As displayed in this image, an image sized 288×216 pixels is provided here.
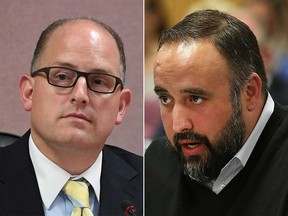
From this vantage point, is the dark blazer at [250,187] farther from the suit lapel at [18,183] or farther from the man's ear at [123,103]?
the suit lapel at [18,183]

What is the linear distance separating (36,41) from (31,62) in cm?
9

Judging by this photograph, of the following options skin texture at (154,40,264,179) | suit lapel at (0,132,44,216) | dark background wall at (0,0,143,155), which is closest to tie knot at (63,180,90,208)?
suit lapel at (0,132,44,216)

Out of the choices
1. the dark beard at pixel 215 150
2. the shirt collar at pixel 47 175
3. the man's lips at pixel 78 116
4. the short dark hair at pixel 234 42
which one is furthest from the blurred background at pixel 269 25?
the shirt collar at pixel 47 175

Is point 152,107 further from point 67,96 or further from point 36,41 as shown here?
point 36,41

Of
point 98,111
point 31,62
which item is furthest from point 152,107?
point 31,62

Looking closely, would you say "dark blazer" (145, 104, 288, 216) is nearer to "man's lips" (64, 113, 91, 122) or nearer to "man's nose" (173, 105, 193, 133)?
"man's nose" (173, 105, 193, 133)

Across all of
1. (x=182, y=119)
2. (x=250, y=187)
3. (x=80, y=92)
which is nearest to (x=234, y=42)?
(x=182, y=119)

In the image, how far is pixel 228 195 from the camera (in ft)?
6.45

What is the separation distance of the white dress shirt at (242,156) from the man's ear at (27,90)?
2.65 feet

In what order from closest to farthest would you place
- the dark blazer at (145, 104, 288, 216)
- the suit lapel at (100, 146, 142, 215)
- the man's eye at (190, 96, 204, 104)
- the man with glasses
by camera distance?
the dark blazer at (145, 104, 288, 216) → the man's eye at (190, 96, 204, 104) → the man with glasses → the suit lapel at (100, 146, 142, 215)

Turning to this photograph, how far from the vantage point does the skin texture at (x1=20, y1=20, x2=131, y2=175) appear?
2.10 m

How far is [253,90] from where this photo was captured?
1938mm

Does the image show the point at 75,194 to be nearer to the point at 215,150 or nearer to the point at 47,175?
the point at 47,175

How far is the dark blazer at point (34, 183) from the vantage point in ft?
6.81
